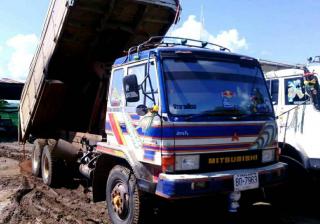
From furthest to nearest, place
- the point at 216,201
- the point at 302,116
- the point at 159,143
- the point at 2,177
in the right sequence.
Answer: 1. the point at 2,177
2. the point at 302,116
3. the point at 216,201
4. the point at 159,143

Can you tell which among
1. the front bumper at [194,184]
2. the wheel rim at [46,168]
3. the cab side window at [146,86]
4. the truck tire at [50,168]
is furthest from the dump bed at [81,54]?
the front bumper at [194,184]

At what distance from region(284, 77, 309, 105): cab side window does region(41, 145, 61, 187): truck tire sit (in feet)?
15.3

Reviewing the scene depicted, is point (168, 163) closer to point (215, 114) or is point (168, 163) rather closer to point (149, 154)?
point (149, 154)

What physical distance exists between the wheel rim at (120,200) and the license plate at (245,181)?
1424 mm

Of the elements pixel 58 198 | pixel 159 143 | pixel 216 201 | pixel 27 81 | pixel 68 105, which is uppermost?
pixel 27 81

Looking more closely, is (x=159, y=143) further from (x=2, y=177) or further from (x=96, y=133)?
(x=2, y=177)

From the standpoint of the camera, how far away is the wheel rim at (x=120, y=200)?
5043 millimetres

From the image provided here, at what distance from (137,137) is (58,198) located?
9.73ft

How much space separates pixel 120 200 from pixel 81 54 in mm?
3700

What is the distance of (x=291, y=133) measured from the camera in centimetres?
626

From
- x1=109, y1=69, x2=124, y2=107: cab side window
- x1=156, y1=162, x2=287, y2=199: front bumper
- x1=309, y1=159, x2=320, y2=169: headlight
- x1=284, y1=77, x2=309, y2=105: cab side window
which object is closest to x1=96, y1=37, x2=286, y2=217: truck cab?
A: x1=156, y1=162, x2=287, y2=199: front bumper

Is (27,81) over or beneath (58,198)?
over

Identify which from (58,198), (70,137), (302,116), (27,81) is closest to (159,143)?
(302,116)

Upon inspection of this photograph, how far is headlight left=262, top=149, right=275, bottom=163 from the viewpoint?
516 centimetres
